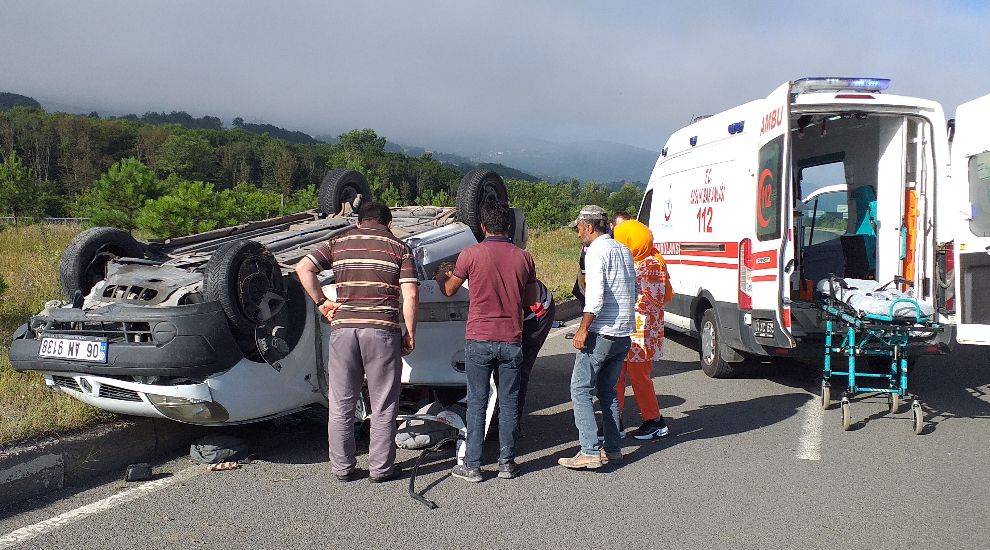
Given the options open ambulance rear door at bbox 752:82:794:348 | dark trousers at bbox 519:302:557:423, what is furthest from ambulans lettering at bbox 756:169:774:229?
dark trousers at bbox 519:302:557:423

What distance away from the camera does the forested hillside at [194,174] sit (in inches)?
551

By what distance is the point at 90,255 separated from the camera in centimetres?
505

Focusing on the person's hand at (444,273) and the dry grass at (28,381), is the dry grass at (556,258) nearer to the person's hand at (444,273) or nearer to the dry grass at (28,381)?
the dry grass at (28,381)

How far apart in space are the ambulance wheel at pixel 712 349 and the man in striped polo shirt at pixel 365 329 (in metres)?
3.90

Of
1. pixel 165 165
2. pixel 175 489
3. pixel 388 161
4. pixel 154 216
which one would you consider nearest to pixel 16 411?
pixel 175 489

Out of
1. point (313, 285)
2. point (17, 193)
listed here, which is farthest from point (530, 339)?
point (17, 193)

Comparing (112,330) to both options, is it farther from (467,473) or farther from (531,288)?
(531,288)

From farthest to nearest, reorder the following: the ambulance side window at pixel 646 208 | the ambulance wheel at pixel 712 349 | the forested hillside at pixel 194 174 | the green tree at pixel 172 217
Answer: the forested hillside at pixel 194 174 < the green tree at pixel 172 217 < the ambulance side window at pixel 646 208 < the ambulance wheel at pixel 712 349

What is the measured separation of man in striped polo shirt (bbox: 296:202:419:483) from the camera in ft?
14.8

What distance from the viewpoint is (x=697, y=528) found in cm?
393

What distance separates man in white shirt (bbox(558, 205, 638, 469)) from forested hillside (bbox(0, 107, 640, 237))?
9.48 meters

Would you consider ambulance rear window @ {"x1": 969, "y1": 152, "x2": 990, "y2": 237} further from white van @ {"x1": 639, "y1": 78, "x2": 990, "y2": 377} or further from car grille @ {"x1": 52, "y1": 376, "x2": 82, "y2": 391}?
car grille @ {"x1": 52, "y1": 376, "x2": 82, "y2": 391}

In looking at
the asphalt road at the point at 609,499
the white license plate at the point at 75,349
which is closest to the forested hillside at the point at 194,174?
the white license plate at the point at 75,349

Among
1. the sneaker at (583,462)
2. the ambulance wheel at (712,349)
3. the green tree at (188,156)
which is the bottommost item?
the sneaker at (583,462)
